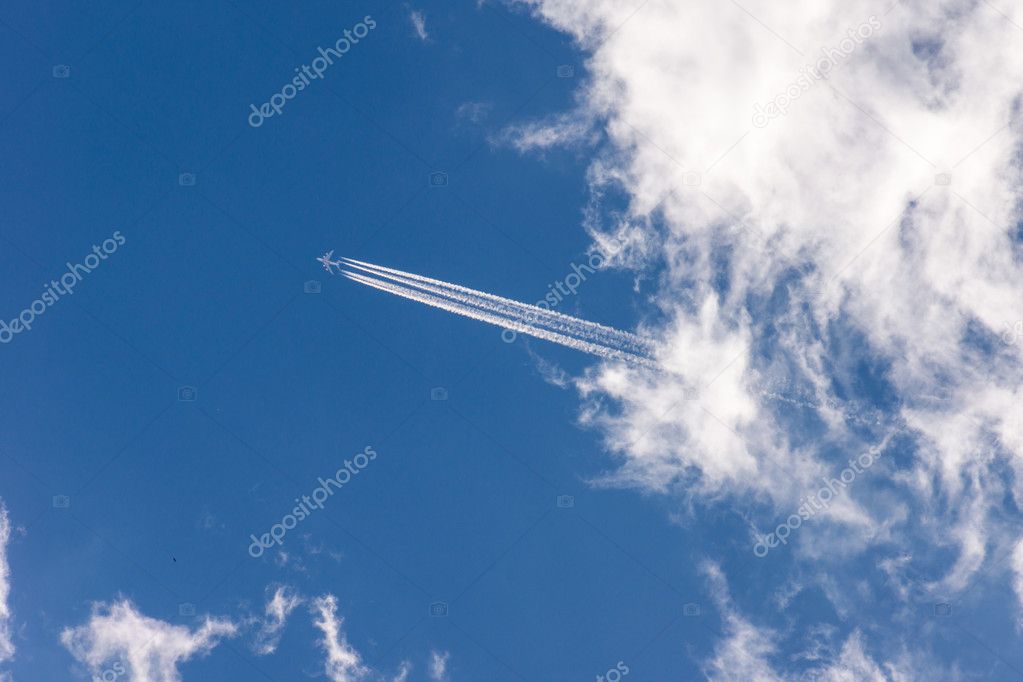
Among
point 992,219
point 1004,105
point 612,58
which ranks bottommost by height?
point 612,58

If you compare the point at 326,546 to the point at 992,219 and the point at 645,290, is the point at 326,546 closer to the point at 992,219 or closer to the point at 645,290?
the point at 645,290

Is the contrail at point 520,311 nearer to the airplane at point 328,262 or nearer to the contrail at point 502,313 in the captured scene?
the contrail at point 502,313

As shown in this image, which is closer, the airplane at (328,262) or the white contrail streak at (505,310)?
the white contrail streak at (505,310)

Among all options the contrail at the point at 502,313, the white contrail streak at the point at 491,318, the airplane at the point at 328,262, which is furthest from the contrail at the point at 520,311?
the airplane at the point at 328,262

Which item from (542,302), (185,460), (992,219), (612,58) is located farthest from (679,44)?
(185,460)

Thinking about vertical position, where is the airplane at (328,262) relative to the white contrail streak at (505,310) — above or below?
below

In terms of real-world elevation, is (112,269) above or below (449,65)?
below
